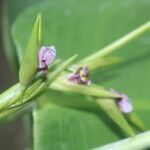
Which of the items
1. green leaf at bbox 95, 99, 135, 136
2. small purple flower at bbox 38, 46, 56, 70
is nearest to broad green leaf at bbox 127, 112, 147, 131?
green leaf at bbox 95, 99, 135, 136

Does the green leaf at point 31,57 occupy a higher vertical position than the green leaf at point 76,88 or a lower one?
lower

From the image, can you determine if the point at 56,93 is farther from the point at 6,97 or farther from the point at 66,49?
the point at 6,97

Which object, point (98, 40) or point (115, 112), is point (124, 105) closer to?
point (115, 112)

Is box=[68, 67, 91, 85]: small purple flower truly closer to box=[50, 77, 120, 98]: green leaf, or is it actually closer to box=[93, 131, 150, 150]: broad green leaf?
box=[50, 77, 120, 98]: green leaf

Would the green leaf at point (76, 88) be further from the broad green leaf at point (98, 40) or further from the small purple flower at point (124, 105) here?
the broad green leaf at point (98, 40)

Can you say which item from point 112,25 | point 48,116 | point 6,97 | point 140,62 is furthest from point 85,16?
point 6,97

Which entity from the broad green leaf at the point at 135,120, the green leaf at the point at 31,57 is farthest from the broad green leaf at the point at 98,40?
the green leaf at the point at 31,57
